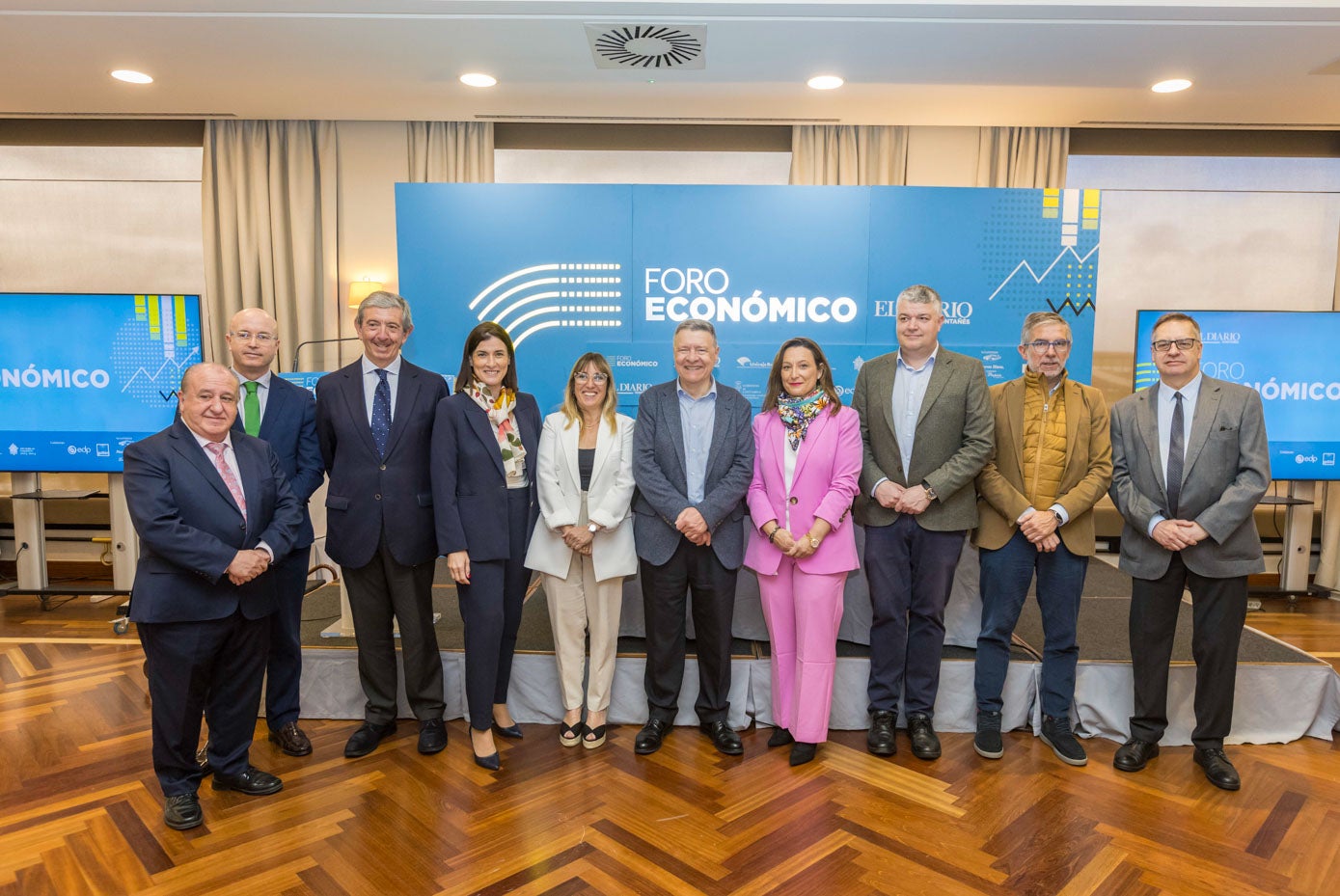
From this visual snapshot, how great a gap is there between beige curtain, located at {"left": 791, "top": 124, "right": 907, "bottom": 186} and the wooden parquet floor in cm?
405

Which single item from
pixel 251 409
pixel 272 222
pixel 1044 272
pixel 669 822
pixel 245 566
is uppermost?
pixel 272 222

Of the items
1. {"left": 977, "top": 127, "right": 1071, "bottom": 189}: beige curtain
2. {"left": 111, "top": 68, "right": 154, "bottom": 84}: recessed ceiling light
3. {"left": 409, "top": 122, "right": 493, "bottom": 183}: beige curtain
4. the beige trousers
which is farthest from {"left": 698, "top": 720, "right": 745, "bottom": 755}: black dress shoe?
{"left": 111, "top": 68, "right": 154, "bottom": 84}: recessed ceiling light

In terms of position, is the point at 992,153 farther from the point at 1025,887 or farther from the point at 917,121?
the point at 1025,887

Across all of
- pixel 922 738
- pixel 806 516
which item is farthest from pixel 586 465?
pixel 922 738

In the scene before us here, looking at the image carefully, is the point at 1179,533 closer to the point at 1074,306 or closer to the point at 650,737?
the point at 650,737

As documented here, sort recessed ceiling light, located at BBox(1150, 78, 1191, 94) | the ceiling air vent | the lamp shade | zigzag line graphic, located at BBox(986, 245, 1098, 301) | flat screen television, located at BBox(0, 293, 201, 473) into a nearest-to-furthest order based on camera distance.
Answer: the ceiling air vent, recessed ceiling light, located at BBox(1150, 78, 1191, 94), flat screen television, located at BBox(0, 293, 201, 473), zigzag line graphic, located at BBox(986, 245, 1098, 301), the lamp shade

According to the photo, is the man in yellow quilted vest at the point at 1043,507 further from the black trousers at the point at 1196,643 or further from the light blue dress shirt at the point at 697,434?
the light blue dress shirt at the point at 697,434

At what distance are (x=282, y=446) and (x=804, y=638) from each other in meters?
2.04

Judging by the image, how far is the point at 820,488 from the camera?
297 cm

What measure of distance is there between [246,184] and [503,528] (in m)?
4.49

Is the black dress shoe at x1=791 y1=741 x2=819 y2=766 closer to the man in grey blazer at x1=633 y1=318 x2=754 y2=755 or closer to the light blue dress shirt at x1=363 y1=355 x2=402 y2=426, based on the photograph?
the man in grey blazer at x1=633 y1=318 x2=754 y2=755

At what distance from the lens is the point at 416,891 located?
7.39ft

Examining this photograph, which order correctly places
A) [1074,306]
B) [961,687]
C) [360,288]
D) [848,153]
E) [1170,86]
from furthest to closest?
1. [848,153]
2. [360,288]
3. [1074,306]
4. [1170,86]
5. [961,687]

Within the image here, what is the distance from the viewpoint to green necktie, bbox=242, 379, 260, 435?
2990 millimetres
